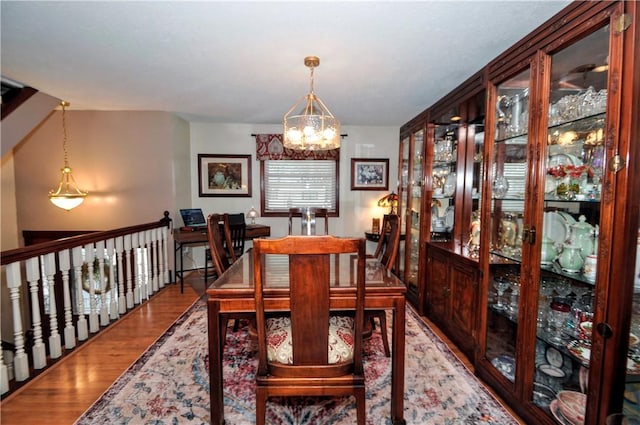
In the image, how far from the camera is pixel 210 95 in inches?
126

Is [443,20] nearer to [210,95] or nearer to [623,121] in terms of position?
[623,121]

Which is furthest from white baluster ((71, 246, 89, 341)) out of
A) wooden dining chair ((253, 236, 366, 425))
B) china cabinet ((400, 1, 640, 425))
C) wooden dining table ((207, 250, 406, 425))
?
china cabinet ((400, 1, 640, 425))

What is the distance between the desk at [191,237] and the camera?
3809 millimetres

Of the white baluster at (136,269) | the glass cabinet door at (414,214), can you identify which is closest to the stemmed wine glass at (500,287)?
the glass cabinet door at (414,214)

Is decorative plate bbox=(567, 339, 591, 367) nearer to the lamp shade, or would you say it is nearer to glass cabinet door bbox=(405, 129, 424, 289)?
glass cabinet door bbox=(405, 129, 424, 289)

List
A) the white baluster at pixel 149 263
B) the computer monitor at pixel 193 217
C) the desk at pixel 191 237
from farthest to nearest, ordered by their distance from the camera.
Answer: the computer monitor at pixel 193 217 < the desk at pixel 191 237 < the white baluster at pixel 149 263

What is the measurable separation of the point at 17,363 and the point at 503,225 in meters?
3.37

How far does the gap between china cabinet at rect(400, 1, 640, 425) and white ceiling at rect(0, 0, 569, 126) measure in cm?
34

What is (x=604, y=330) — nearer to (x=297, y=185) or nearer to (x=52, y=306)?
(x=52, y=306)

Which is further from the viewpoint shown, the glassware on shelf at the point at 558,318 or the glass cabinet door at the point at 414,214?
the glass cabinet door at the point at 414,214

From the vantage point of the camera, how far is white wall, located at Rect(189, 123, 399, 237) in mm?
4562

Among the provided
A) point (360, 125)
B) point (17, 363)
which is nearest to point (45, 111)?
point (17, 363)

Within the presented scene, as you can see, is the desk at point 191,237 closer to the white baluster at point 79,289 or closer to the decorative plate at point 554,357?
the white baluster at point 79,289

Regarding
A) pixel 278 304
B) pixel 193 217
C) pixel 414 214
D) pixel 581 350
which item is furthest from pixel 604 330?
pixel 193 217
